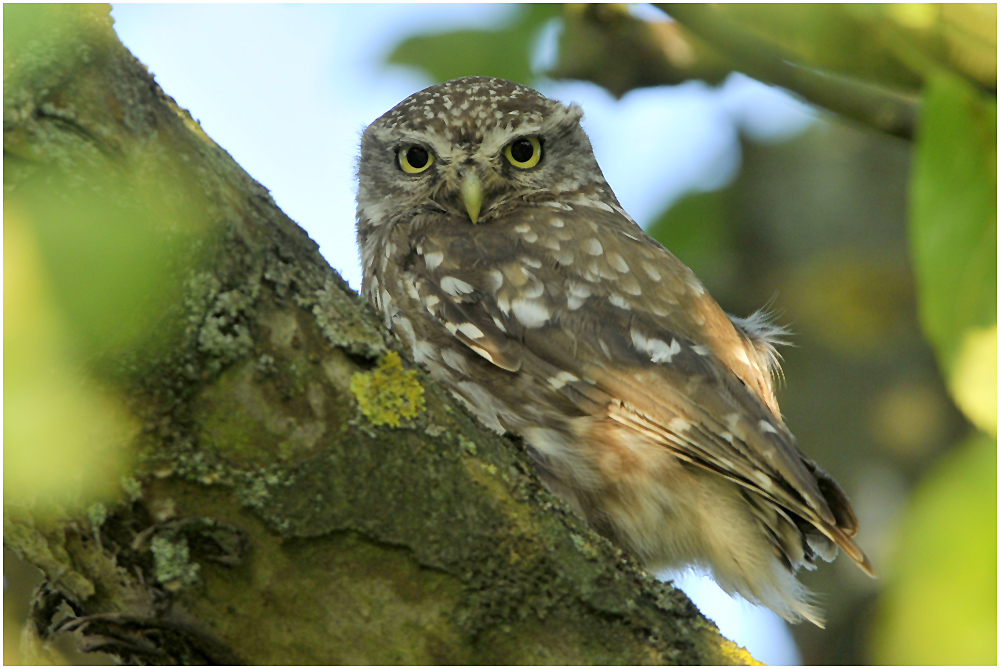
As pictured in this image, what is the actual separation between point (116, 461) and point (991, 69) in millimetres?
1556

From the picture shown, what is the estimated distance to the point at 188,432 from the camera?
176 centimetres

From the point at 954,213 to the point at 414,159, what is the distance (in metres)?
3.29

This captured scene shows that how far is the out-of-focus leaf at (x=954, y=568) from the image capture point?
4.17ft

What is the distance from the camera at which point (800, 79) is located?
2650 mm

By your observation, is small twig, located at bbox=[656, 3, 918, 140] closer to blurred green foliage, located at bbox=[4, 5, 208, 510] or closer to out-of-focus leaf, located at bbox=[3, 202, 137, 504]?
blurred green foliage, located at bbox=[4, 5, 208, 510]

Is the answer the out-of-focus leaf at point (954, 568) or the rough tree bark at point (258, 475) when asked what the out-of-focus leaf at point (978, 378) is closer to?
the out-of-focus leaf at point (954, 568)

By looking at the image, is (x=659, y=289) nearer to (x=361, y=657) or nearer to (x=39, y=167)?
(x=361, y=657)

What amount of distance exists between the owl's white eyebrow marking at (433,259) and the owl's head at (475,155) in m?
0.29

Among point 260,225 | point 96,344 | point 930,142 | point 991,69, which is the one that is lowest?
point 96,344

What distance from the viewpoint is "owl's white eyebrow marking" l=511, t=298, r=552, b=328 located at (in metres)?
3.36

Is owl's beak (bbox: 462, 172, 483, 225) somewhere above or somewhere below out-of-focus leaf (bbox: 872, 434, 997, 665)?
above

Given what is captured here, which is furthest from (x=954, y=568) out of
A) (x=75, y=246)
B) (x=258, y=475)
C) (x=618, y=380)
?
(x=618, y=380)

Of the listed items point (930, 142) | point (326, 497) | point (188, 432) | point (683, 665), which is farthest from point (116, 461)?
point (930, 142)

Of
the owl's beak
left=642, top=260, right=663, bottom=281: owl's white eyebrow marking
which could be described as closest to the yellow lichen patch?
left=642, top=260, right=663, bottom=281: owl's white eyebrow marking
